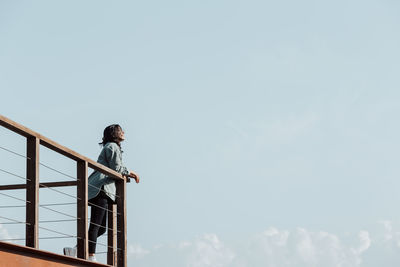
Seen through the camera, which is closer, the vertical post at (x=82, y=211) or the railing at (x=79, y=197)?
the railing at (x=79, y=197)

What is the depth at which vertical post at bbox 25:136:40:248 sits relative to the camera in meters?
7.00

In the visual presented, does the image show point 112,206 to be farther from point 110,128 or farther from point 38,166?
point 38,166

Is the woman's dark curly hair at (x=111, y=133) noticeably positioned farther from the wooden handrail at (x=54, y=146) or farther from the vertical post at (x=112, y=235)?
the vertical post at (x=112, y=235)

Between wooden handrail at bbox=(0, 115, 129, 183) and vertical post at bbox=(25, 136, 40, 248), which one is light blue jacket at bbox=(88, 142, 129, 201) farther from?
vertical post at bbox=(25, 136, 40, 248)

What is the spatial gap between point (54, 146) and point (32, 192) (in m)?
0.61

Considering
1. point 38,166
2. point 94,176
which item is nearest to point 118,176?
point 94,176

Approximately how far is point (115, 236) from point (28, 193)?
93.8 inches

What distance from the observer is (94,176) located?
9117 millimetres

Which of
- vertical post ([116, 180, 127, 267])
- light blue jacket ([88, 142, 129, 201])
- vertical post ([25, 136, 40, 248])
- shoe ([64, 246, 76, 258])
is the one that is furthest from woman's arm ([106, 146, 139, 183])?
vertical post ([25, 136, 40, 248])

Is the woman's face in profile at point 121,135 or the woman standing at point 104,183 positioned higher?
the woman's face in profile at point 121,135

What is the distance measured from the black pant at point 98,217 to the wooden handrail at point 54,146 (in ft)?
0.92

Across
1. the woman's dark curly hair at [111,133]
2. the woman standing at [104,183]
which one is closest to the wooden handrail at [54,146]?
the woman standing at [104,183]

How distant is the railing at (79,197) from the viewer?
7023mm

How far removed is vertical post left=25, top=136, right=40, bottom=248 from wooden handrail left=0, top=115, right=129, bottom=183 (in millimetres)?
117
